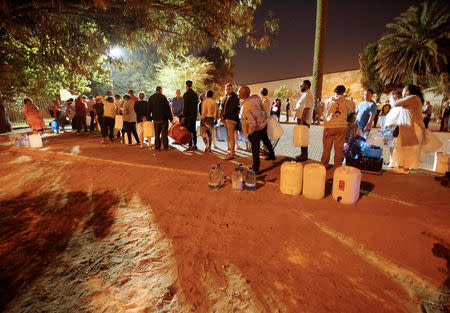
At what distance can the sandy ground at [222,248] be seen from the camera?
2.30 m

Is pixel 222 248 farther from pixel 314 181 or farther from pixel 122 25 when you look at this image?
pixel 122 25

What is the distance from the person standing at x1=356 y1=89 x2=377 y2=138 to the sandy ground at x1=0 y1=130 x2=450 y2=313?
6.27ft

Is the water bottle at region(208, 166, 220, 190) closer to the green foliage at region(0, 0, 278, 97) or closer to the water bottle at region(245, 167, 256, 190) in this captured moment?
the water bottle at region(245, 167, 256, 190)

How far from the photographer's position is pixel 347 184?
13.1 ft

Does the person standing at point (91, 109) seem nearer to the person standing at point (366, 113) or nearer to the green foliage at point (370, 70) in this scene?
the person standing at point (366, 113)

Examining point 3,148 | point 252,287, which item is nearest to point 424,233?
point 252,287

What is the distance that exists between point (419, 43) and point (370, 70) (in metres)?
13.6

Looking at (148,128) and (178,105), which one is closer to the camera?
(148,128)

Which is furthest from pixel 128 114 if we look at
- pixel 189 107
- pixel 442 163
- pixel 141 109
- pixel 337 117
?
pixel 442 163

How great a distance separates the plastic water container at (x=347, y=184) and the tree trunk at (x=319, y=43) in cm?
1159

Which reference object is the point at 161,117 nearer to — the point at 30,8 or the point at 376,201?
the point at 30,8

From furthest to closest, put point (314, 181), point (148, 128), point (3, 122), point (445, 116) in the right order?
point (3, 122), point (445, 116), point (148, 128), point (314, 181)

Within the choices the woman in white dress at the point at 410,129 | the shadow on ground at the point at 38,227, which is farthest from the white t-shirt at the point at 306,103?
the shadow on ground at the point at 38,227

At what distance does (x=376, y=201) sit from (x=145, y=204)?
427 centimetres
